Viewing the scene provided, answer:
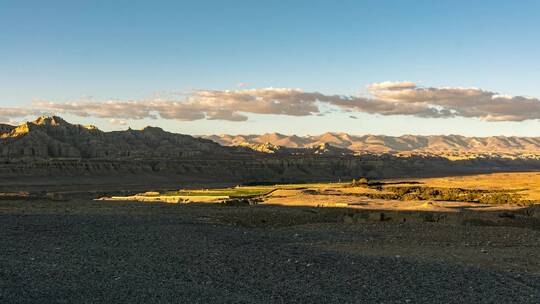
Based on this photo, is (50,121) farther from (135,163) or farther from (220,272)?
(220,272)

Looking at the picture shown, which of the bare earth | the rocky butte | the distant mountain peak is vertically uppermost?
the distant mountain peak

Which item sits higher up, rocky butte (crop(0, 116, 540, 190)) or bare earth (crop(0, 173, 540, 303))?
rocky butte (crop(0, 116, 540, 190))

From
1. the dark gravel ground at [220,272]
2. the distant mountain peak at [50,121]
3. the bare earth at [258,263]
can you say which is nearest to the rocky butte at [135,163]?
the distant mountain peak at [50,121]

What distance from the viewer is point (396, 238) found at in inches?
886

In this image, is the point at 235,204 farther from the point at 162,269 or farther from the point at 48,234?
the point at 162,269

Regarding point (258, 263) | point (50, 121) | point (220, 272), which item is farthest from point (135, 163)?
point (220, 272)

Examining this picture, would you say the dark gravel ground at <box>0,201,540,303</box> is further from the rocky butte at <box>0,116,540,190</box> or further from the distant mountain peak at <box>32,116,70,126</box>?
the distant mountain peak at <box>32,116,70,126</box>

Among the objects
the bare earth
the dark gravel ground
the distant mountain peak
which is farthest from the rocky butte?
the dark gravel ground

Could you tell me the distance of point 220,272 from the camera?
14.6 metres

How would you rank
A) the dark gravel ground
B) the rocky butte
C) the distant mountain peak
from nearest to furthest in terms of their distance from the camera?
1. the dark gravel ground
2. the rocky butte
3. the distant mountain peak

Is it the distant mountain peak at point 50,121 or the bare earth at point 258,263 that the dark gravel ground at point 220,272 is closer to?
the bare earth at point 258,263

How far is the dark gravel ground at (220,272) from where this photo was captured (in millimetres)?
12242

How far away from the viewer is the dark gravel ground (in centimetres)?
1224

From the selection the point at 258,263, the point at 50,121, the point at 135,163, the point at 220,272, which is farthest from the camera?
the point at 50,121
